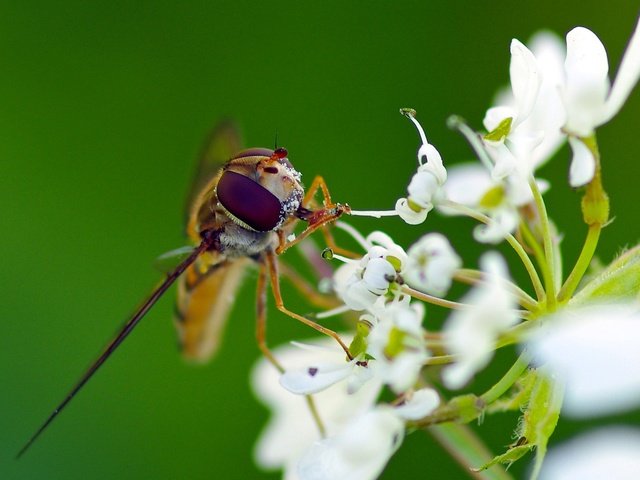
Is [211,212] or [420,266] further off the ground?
[420,266]

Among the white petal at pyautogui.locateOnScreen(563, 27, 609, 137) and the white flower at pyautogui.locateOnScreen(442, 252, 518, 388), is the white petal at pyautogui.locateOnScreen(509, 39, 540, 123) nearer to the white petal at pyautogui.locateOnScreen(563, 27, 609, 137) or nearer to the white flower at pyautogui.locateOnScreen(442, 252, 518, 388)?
the white petal at pyautogui.locateOnScreen(563, 27, 609, 137)

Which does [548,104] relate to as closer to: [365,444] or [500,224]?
[500,224]

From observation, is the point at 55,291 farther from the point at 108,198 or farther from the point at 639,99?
the point at 639,99

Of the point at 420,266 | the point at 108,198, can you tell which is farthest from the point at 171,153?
the point at 420,266

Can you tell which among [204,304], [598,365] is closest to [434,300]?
[598,365]

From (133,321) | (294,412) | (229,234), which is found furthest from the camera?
(294,412)

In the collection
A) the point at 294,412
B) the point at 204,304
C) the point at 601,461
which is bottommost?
the point at 294,412
